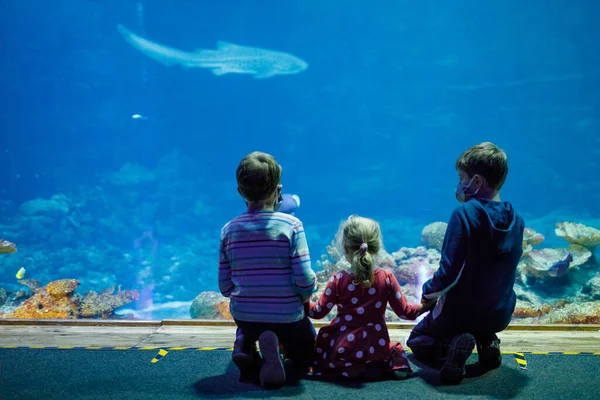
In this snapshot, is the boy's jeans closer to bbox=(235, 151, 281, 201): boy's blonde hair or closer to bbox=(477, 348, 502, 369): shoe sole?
bbox=(235, 151, 281, 201): boy's blonde hair

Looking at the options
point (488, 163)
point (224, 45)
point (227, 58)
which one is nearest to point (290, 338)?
point (488, 163)

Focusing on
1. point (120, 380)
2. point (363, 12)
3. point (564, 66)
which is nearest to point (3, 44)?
point (363, 12)

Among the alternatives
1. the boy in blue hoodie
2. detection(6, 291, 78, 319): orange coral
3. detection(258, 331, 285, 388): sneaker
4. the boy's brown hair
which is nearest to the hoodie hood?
the boy in blue hoodie

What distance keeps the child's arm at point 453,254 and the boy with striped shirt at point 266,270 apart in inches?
22.3

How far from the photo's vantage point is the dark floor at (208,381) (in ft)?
6.70

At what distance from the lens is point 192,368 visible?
2412 millimetres

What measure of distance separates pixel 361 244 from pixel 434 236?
826 centimetres

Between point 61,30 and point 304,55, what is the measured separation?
501 inches

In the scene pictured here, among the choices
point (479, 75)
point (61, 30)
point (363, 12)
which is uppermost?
point (363, 12)

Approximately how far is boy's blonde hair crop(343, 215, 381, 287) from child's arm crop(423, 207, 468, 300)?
30 cm

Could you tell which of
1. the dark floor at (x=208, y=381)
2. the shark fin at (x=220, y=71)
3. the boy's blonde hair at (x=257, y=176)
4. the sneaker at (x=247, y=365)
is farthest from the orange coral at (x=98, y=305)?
the shark fin at (x=220, y=71)

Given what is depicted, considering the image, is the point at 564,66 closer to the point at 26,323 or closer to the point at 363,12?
the point at 363,12

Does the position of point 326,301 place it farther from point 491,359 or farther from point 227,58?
point 227,58

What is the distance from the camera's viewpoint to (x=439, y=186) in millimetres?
33625
